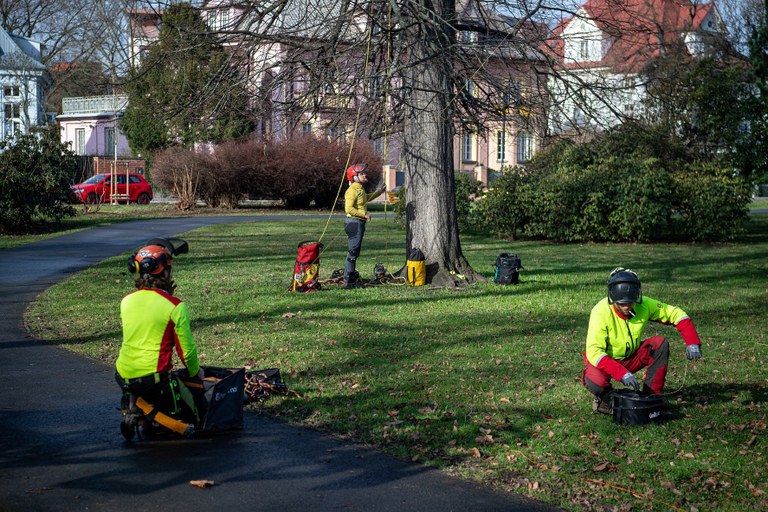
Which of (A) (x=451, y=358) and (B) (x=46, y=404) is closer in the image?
(B) (x=46, y=404)

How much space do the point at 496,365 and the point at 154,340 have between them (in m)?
3.69

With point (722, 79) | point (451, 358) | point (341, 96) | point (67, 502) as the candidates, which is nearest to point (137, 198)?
point (722, 79)

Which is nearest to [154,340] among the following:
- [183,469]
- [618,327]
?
[183,469]

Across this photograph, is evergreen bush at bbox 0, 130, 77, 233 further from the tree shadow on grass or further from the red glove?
the red glove

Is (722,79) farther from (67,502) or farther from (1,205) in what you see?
(67,502)

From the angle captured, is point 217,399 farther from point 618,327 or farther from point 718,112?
point 718,112

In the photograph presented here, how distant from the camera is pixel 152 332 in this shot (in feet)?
21.9

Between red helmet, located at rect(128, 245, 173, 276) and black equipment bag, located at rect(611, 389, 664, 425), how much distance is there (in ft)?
11.6

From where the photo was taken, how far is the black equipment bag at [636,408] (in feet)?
22.4

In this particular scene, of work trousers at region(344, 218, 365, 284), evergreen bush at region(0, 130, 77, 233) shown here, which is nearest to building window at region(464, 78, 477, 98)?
work trousers at region(344, 218, 365, 284)

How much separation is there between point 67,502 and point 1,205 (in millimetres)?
21776

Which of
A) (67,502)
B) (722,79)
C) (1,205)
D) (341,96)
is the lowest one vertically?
(67,502)

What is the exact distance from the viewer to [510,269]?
47.8 feet

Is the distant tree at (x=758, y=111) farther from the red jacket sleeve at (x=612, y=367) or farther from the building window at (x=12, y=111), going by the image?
the building window at (x=12, y=111)
